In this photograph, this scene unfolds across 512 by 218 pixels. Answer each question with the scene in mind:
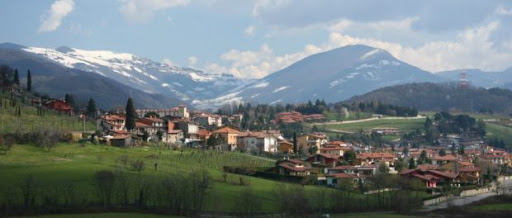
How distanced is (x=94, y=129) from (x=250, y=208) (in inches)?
1939

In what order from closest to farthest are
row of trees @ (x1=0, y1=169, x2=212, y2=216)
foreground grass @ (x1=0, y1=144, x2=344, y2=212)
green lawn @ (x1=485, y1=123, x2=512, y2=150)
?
row of trees @ (x1=0, y1=169, x2=212, y2=216) < foreground grass @ (x1=0, y1=144, x2=344, y2=212) < green lawn @ (x1=485, y1=123, x2=512, y2=150)

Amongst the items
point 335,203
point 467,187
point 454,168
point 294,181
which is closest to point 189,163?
point 294,181

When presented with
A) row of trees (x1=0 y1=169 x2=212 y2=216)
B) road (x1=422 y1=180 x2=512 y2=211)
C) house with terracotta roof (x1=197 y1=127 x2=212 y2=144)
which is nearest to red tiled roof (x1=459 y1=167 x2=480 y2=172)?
road (x1=422 y1=180 x2=512 y2=211)

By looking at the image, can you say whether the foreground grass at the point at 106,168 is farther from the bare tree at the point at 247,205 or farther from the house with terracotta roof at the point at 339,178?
the house with terracotta roof at the point at 339,178

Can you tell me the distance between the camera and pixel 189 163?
82.1 m

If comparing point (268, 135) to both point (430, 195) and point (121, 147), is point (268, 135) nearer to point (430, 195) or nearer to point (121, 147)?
point (121, 147)

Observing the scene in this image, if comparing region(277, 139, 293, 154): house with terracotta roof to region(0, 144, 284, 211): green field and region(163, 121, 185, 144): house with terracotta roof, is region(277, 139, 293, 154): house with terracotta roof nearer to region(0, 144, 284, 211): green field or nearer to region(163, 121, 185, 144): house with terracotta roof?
region(163, 121, 185, 144): house with terracotta roof

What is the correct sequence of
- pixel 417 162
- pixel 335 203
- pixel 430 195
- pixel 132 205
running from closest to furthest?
pixel 132 205 → pixel 335 203 → pixel 430 195 → pixel 417 162

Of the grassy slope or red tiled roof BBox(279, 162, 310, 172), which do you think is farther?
the grassy slope

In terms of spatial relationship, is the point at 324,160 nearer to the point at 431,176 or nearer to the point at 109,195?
the point at 431,176

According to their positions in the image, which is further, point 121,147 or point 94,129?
point 94,129

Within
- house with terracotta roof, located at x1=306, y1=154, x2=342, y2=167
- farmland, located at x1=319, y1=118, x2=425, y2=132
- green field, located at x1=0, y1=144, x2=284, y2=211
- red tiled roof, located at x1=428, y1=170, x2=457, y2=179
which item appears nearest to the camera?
green field, located at x1=0, y1=144, x2=284, y2=211

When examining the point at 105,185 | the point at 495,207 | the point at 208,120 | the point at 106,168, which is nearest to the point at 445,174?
the point at 495,207

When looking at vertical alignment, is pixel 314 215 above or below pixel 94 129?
below
